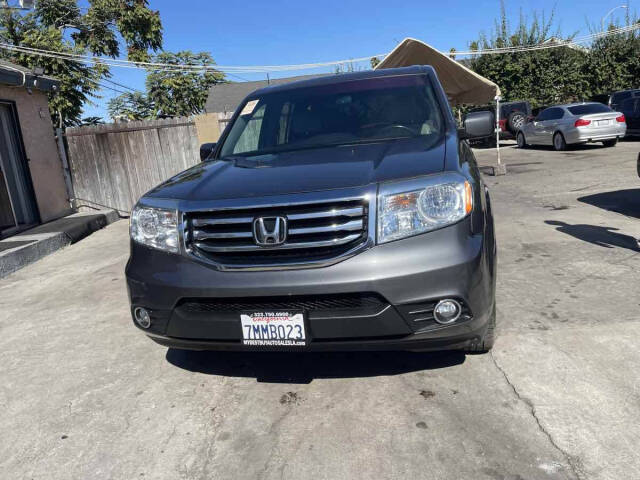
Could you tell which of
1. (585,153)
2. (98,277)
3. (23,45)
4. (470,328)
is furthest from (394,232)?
(23,45)

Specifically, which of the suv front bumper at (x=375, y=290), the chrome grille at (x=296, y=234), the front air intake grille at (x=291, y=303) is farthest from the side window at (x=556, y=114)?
the front air intake grille at (x=291, y=303)

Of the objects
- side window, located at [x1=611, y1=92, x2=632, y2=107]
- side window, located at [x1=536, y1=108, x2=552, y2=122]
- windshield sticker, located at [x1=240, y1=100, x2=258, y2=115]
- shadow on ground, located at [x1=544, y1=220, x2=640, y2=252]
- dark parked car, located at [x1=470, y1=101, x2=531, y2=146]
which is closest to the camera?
windshield sticker, located at [x1=240, y1=100, x2=258, y2=115]

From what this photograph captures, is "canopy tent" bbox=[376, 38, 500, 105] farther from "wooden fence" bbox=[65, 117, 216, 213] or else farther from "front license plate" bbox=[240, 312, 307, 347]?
"front license plate" bbox=[240, 312, 307, 347]

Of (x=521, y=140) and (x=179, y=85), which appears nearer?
(x=521, y=140)

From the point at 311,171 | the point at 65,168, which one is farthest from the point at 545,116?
the point at 311,171

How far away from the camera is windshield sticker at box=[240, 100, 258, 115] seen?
4.31 metres

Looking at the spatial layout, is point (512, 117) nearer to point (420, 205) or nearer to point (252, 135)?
point (252, 135)

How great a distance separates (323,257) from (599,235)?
15.4 ft

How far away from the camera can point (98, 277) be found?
6.25 metres

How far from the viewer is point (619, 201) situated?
7898 millimetres

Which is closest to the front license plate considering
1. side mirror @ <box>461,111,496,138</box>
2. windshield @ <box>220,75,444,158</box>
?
windshield @ <box>220,75,444,158</box>

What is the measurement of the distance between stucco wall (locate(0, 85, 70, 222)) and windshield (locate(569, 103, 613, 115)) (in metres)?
14.4

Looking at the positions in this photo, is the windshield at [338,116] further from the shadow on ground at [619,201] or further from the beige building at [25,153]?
the beige building at [25,153]

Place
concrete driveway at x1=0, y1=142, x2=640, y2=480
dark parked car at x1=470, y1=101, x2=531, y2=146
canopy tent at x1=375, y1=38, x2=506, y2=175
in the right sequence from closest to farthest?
concrete driveway at x1=0, y1=142, x2=640, y2=480
canopy tent at x1=375, y1=38, x2=506, y2=175
dark parked car at x1=470, y1=101, x2=531, y2=146
